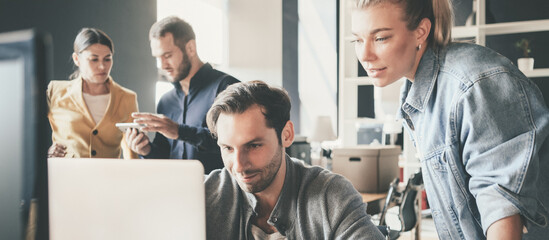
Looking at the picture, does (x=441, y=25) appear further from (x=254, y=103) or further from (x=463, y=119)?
(x=254, y=103)

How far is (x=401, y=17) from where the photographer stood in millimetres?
1158

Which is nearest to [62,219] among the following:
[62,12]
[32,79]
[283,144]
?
[32,79]

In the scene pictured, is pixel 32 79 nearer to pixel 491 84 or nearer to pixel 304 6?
pixel 491 84

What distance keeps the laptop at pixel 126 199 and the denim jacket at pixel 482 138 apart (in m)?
0.62

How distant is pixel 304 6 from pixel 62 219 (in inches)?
234

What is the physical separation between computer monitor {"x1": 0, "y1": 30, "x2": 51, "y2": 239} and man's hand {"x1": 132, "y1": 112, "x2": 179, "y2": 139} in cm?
163

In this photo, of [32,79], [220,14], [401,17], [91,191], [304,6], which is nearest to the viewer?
[32,79]

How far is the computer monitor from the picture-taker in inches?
19.2

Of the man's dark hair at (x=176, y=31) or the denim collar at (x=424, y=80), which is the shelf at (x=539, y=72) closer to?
the man's dark hair at (x=176, y=31)

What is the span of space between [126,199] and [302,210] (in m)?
0.66

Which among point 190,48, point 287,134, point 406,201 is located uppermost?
point 190,48

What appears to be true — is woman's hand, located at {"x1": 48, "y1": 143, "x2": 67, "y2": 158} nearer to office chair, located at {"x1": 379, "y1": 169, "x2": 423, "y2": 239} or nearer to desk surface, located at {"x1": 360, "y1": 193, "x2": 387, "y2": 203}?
desk surface, located at {"x1": 360, "y1": 193, "x2": 387, "y2": 203}

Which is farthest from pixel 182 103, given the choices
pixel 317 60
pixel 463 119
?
pixel 317 60

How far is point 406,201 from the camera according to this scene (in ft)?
9.11
